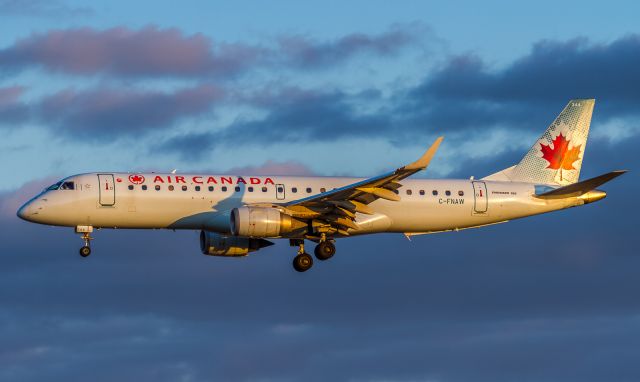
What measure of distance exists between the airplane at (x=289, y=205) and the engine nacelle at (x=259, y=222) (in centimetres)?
5

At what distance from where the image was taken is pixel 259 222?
69.6m

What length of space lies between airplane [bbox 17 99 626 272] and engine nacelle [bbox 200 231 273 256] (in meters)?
0.05

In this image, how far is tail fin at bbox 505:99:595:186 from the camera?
79.4 metres

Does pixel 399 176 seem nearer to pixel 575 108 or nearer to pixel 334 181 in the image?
pixel 334 181

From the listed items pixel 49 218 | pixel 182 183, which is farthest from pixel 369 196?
pixel 49 218

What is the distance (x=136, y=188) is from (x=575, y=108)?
25.3 m

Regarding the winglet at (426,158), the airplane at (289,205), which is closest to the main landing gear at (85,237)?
the airplane at (289,205)

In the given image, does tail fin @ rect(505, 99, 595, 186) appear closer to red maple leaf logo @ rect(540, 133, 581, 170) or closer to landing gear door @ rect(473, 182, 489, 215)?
red maple leaf logo @ rect(540, 133, 581, 170)

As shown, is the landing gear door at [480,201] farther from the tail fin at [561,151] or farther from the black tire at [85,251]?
the black tire at [85,251]

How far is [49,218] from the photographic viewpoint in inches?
2795

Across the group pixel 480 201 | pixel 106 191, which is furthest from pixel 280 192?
pixel 480 201

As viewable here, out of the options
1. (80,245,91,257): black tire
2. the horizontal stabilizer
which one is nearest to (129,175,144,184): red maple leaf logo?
(80,245,91,257): black tire

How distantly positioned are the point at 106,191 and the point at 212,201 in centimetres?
498

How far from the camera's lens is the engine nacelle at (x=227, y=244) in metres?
76.8
